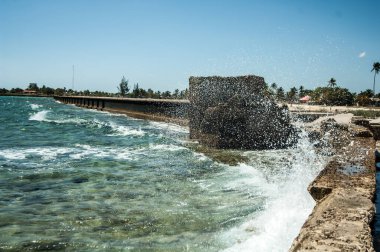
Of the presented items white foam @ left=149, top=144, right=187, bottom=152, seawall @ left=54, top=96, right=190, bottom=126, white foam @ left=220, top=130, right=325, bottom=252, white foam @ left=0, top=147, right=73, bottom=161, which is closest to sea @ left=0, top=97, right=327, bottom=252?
white foam @ left=220, top=130, right=325, bottom=252

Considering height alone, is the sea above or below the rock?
below

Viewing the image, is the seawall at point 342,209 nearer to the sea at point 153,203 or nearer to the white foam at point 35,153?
the sea at point 153,203

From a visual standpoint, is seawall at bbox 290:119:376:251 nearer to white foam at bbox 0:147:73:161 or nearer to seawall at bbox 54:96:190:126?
white foam at bbox 0:147:73:161

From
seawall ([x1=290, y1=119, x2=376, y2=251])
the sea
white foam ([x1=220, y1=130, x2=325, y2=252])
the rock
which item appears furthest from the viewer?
the rock

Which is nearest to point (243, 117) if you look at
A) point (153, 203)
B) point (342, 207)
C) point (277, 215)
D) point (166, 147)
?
point (166, 147)

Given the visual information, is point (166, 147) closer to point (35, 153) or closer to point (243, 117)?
point (243, 117)

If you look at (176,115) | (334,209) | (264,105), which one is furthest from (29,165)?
(176,115)

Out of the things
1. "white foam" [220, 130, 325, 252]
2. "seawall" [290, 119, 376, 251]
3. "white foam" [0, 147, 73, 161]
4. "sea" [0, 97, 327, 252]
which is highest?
"seawall" [290, 119, 376, 251]

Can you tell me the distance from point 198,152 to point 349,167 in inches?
264

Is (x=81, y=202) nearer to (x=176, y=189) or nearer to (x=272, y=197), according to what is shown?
(x=176, y=189)

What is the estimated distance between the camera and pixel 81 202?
5.98m

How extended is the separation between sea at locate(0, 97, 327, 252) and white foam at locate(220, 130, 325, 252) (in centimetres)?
1

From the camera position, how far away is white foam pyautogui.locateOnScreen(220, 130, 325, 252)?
13.0ft

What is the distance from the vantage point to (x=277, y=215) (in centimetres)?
485
